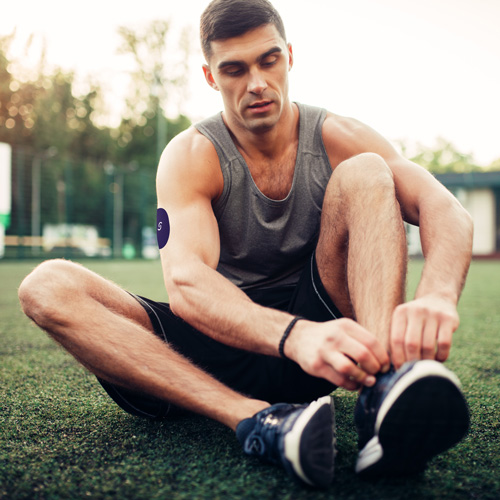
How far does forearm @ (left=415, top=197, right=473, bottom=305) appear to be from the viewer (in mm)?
1257

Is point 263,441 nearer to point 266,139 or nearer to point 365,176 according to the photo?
point 365,176

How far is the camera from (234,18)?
1750 millimetres

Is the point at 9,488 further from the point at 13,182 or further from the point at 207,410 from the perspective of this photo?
the point at 13,182

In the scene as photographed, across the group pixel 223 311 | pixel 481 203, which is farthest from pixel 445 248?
pixel 481 203

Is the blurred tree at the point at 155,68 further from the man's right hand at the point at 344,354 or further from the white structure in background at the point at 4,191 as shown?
the man's right hand at the point at 344,354

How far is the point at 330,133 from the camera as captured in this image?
187cm

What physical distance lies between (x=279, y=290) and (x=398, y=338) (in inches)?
29.2

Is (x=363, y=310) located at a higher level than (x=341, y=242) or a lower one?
lower

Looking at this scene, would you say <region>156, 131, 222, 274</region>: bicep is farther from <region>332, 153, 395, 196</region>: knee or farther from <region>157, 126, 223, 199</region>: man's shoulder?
<region>332, 153, 395, 196</region>: knee

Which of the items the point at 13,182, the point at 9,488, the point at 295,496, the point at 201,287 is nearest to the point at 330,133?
the point at 201,287

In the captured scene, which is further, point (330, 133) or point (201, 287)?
point (330, 133)

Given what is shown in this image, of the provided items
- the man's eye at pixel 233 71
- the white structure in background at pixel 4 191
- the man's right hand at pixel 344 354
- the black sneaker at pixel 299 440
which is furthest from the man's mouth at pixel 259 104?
the white structure in background at pixel 4 191

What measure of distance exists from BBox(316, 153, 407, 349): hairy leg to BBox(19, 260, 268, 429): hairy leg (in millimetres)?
381

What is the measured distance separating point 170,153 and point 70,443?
927 mm
